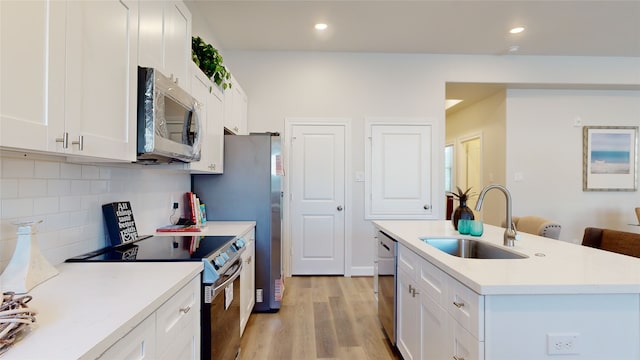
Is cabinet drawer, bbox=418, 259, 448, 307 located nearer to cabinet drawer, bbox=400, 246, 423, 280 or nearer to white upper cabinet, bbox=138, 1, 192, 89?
cabinet drawer, bbox=400, 246, 423, 280

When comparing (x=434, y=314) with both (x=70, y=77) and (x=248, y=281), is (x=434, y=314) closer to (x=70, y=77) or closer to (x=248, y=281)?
(x=248, y=281)

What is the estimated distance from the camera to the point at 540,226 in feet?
9.84

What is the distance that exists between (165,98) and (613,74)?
547cm

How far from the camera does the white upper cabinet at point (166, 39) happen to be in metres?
1.52

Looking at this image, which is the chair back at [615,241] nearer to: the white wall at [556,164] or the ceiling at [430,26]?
the ceiling at [430,26]

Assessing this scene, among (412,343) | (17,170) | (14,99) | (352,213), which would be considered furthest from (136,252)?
(352,213)

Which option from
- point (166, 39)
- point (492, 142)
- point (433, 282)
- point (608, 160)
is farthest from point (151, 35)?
point (608, 160)

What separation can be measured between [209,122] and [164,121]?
3.19 feet

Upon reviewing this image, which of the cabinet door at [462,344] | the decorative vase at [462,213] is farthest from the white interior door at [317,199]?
the cabinet door at [462,344]

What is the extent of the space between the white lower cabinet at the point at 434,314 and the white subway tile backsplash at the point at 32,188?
1.73m

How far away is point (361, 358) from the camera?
7.20ft

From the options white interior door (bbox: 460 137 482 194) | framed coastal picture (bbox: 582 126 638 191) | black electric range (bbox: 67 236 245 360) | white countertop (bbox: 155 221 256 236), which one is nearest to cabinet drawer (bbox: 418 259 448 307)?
black electric range (bbox: 67 236 245 360)

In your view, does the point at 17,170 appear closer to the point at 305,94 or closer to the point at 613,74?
the point at 305,94

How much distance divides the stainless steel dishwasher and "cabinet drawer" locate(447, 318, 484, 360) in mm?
865
